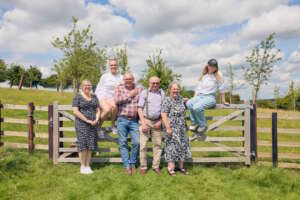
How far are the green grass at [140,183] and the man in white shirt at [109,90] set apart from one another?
4.09 ft

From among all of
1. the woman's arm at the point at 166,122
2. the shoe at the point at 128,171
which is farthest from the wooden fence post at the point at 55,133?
the woman's arm at the point at 166,122

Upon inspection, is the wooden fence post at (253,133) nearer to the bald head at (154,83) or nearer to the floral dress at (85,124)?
the bald head at (154,83)

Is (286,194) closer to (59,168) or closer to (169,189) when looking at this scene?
(169,189)

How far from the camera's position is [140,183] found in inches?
Answer: 175

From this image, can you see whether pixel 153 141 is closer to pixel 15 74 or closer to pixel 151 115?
pixel 151 115

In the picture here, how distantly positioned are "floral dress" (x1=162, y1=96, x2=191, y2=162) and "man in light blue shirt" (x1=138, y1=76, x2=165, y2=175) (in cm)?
19

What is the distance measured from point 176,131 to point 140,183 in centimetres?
128

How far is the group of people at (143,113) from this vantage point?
4742mm

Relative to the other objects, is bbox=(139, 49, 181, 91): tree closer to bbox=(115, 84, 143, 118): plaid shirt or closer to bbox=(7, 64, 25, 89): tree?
bbox=(115, 84, 143, 118): plaid shirt

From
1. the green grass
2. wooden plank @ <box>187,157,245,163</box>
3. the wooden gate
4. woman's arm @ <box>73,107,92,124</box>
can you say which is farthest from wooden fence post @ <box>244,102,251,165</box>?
woman's arm @ <box>73,107,92,124</box>

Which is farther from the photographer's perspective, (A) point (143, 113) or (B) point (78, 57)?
(B) point (78, 57)

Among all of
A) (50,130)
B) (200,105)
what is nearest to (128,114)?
(200,105)

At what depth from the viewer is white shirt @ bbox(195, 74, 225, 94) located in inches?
199

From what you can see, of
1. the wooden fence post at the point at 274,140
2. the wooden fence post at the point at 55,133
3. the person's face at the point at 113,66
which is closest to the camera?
the person's face at the point at 113,66
